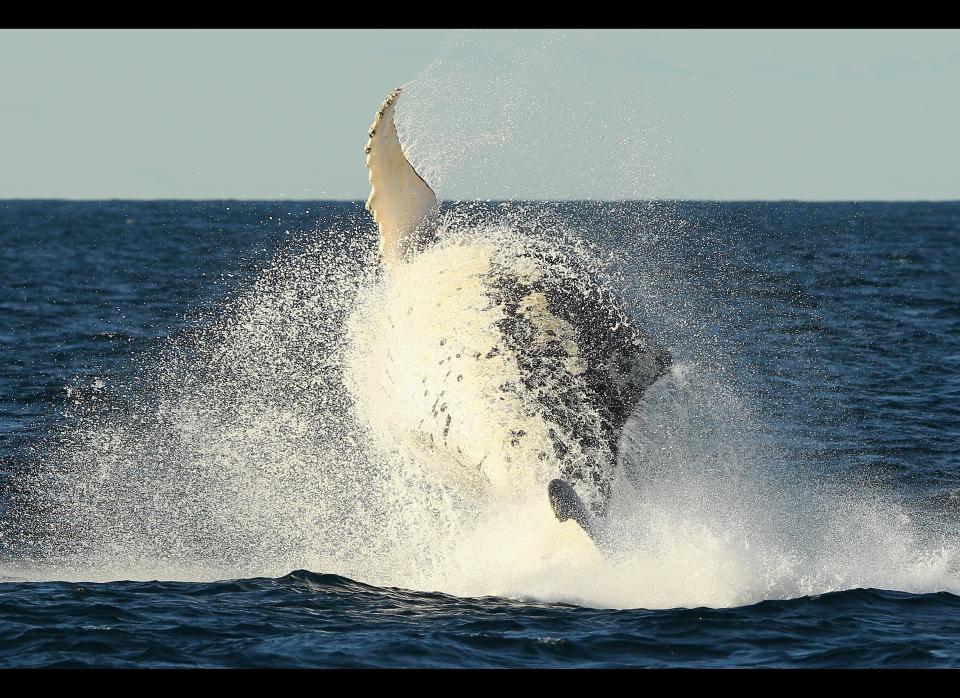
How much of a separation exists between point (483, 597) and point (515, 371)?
2.30m

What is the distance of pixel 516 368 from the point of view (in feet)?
43.0

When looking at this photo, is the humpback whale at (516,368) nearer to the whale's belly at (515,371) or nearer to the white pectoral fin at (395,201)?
the whale's belly at (515,371)

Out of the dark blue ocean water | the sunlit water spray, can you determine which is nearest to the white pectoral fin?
the sunlit water spray

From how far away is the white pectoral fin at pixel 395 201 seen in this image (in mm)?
14820

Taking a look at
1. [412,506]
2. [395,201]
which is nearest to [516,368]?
[412,506]

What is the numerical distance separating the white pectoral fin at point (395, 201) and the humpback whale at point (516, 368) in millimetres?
663

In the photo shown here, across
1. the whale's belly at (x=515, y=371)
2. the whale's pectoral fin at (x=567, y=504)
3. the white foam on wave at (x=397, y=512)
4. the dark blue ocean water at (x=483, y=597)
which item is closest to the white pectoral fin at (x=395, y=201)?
the white foam on wave at (x=397, y=512)

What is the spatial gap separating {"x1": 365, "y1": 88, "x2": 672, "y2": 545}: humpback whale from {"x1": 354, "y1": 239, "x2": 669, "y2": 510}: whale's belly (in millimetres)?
12

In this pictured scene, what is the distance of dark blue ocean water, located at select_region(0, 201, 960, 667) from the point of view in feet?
34.9

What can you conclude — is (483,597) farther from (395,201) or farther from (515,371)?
(395,201)

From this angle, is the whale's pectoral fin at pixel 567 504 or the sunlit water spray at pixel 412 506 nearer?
the whale's pectoral fin at pixel 567 504

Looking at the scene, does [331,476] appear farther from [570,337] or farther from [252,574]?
[570,337]

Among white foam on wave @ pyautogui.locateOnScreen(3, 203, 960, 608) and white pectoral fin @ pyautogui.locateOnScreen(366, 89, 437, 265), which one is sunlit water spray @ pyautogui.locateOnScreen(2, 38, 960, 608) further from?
white pectoral fin @ pyautogui.locateOnScreen(366, 89, 437, 265)
